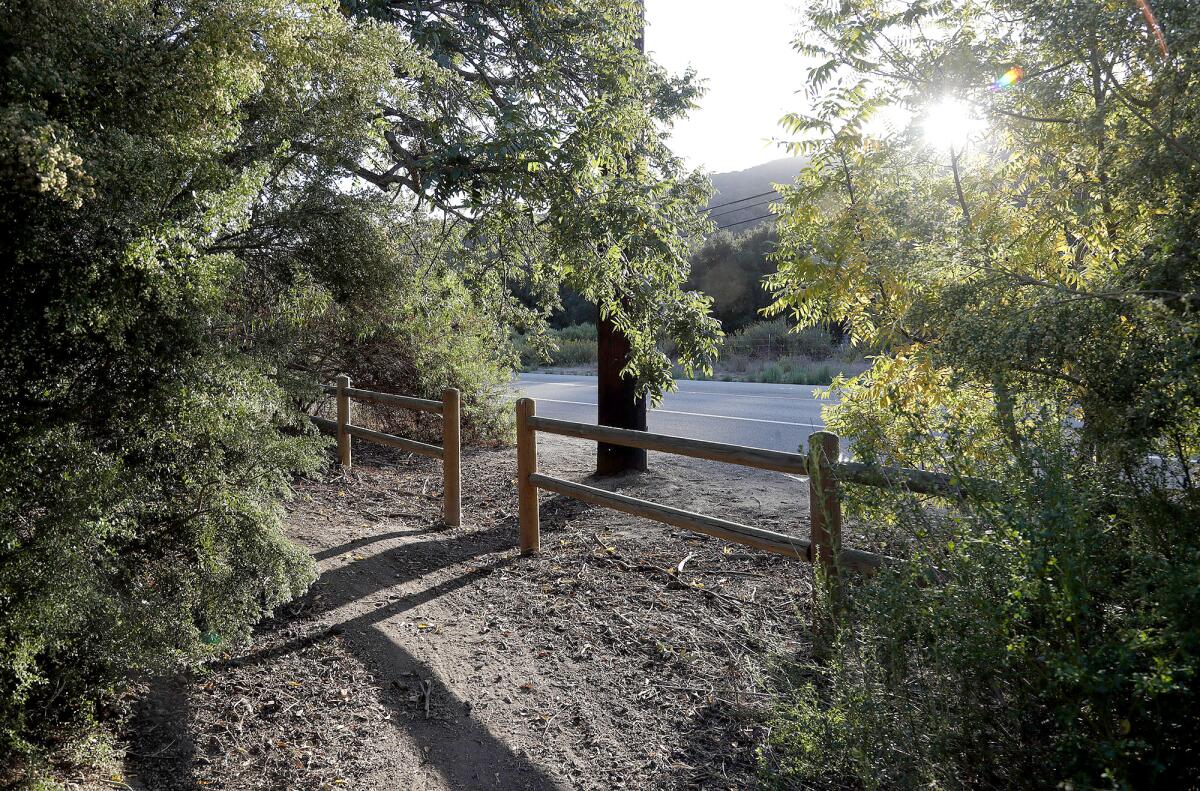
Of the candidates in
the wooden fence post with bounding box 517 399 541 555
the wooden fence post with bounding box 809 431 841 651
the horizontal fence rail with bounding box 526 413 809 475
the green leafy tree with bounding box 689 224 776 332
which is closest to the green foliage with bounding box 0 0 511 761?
the horizontal fence rail with bounding box 526 413 809 475

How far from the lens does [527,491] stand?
19.1ft

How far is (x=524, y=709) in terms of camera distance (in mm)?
3656

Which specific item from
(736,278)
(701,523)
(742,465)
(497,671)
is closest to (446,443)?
(742,465)

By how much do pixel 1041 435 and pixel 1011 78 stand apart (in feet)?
7.60

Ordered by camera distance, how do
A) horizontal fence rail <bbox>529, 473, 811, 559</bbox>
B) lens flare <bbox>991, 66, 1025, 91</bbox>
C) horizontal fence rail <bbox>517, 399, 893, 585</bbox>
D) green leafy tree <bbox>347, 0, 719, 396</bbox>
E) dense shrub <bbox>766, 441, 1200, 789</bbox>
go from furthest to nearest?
green leafy tree <bbox>347, 0, 719, 396</bbox>
horizontal fence rail <bbox>529, 473, 811, 559</bbox>
lens flare <bbox>991, 66, 1025, 91</bbox>
horizontal fence rail <bbox>517, 399, 893, 585</bbox>
dense shrub <bbox>766, 441, 1200, 789</bbox>

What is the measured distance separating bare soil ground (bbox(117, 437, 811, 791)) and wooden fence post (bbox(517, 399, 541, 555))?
165 mm

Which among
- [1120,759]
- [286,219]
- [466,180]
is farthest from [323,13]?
[1120,759]

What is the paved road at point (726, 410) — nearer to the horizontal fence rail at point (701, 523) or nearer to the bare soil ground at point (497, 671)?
the bare soil ground at point (497, 671)

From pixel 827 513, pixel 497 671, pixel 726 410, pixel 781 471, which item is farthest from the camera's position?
pixel 726 410

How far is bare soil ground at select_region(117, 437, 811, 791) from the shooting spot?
3.16 m

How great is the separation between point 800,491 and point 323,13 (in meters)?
5.95

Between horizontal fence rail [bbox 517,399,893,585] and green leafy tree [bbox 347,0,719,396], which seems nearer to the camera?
horizontal fence rail [bbox 517,399,893,585]

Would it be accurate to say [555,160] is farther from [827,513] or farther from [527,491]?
[827,513]

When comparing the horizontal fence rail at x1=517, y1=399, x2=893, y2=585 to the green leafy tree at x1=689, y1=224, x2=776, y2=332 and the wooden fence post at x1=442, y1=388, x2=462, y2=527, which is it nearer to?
the wooden fence post at x1=442, y1=388, x2=462, y2=527
